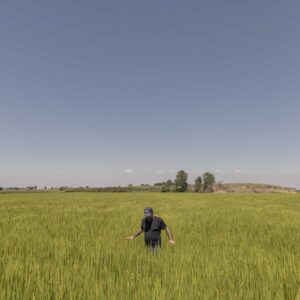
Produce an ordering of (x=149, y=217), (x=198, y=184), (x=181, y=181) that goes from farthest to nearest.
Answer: (x=198, y=184) < (x=181, y=181) < (x=149, y=217)

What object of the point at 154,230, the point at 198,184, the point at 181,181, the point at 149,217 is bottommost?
the point at 154,230

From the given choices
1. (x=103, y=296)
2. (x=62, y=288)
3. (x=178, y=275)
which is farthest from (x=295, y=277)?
(x=62, y=288)

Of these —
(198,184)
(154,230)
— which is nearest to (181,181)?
(198,184)

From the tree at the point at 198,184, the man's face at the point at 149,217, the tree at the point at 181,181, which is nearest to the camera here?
the man's face at the point at 149,217

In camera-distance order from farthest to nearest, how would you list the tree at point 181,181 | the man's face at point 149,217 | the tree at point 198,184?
the tree at point 198,184, the tree at point 181,181, the man's face at point 149,217

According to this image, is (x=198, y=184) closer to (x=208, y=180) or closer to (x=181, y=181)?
(x=208, y=180)

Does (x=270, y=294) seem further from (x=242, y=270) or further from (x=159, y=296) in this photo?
(x=159, y=296)

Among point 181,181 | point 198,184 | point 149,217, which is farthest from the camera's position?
point 198,184

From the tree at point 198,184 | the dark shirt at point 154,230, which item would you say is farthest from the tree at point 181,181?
the dark shirt at point 154,230

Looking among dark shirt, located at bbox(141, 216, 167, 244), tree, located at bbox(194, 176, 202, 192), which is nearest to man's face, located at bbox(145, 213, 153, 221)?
dark shirt, located at bbox(141, 216, 167, 244)

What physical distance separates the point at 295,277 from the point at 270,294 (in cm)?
96

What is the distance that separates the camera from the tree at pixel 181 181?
119938 millimetres

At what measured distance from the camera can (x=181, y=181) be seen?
122 meters

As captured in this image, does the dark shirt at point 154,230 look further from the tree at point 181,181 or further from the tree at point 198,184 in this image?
the tree at point 198,184
